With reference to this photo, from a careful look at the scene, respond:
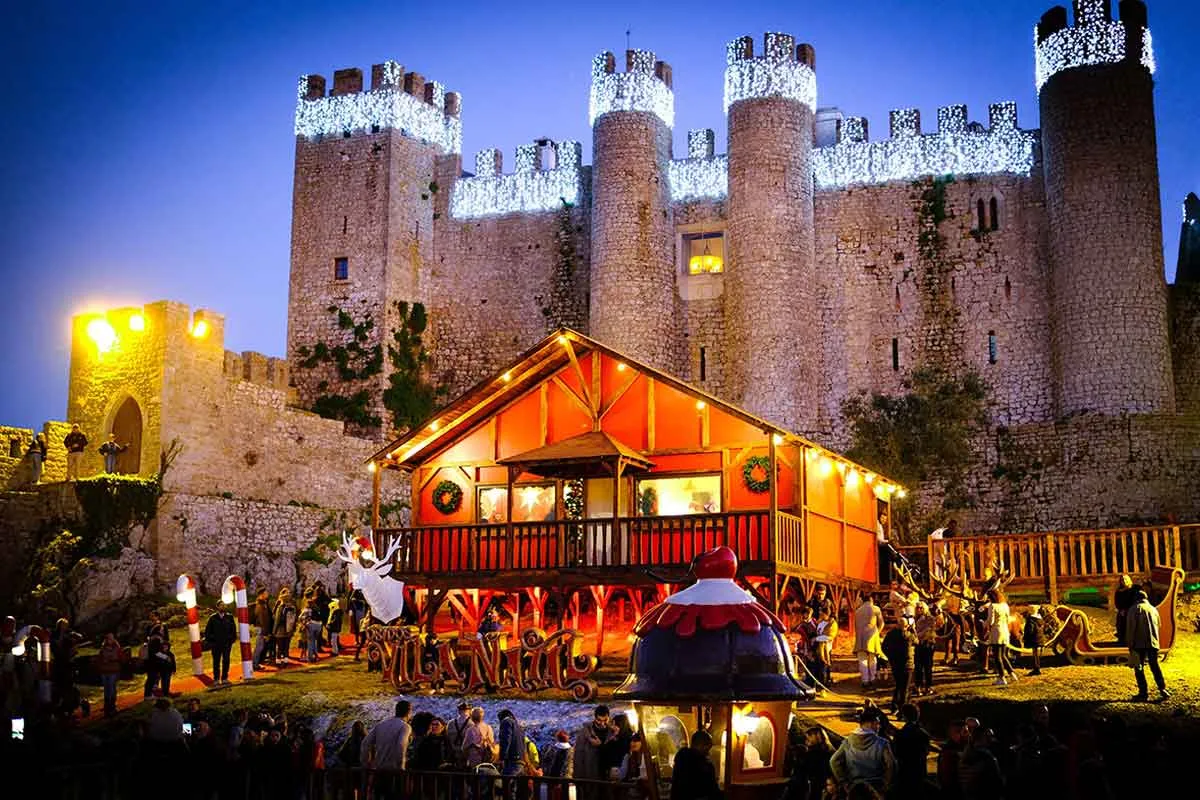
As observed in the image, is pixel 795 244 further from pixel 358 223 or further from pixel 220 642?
pixel 220 642

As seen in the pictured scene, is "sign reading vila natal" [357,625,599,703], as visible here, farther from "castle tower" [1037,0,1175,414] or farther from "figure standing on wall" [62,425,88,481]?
"castle tower" [1037,0,1175,414]

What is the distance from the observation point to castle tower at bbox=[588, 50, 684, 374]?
3597 centimetres

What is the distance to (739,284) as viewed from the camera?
116 ft

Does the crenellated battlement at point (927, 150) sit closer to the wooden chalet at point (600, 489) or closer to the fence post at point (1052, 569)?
the wooden chalet at point (600, 489)

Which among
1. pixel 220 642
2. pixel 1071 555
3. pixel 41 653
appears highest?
pixel 1071 555

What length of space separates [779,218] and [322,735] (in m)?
21.3

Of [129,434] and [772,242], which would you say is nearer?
[129,434]

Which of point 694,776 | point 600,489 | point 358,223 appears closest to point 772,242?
point 358,223

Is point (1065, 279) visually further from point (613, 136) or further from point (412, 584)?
point (412, 584)

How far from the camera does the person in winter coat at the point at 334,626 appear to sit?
23.5 m

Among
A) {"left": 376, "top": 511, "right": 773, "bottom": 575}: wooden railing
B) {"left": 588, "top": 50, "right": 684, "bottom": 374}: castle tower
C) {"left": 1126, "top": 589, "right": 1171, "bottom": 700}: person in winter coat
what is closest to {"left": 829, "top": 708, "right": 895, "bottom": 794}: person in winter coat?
{"left": 1126, "top": 589, "right": 1171, "bottom": 700}: person in winter coat

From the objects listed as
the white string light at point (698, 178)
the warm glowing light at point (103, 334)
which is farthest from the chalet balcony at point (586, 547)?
the white string light at point (698, 178)

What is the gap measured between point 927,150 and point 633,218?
793 centimetres

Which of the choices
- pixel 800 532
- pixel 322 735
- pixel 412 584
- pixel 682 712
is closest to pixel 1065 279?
pixel 800 532
